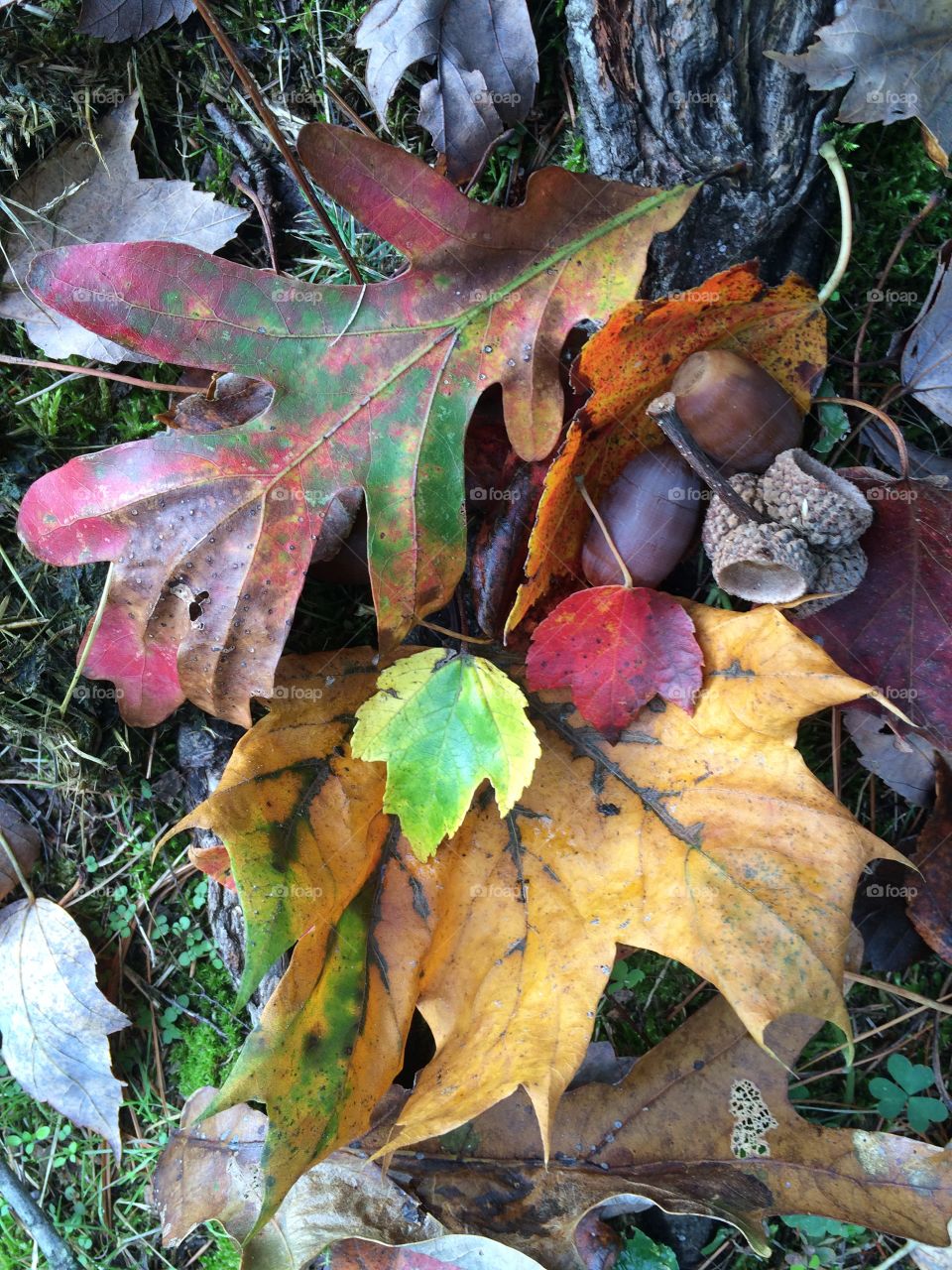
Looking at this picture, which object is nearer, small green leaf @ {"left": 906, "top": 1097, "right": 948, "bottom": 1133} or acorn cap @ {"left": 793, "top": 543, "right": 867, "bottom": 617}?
acorn cap @ {"left": 793, "top": 543, "right": 867, "bottom": 617}

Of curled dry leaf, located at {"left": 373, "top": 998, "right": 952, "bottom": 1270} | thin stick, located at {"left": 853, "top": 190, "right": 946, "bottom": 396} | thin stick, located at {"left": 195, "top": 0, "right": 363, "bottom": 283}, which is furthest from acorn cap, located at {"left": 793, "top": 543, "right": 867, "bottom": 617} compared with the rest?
thin stick, located at {"left": 195, "top": 0, "right": 363, "bottom": 283}

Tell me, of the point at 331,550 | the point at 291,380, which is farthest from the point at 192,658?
the point at 291,380

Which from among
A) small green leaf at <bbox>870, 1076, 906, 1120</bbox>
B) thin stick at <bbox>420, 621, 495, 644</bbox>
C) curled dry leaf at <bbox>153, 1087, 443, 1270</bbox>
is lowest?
small green leaf at <bbox>870, 1076, 906, 1120</bbox>

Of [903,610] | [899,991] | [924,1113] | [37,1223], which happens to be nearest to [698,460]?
[903,610]

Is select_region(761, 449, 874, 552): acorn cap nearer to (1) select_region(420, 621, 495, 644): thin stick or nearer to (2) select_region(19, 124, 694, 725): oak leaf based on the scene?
(2) select_region(19, 124, 694, 725): oak leaf

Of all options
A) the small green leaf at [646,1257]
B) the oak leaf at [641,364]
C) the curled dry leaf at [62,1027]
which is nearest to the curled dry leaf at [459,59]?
the oak leaf at [641,364]

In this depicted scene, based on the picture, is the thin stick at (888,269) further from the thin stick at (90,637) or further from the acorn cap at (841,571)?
the thin stick at (90,637)
